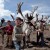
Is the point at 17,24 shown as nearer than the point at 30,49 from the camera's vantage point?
Yes

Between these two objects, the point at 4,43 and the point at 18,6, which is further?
the point at 18,6

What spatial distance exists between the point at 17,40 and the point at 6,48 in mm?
5114

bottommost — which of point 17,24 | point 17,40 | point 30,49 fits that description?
point 30,49

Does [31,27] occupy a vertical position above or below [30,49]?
above

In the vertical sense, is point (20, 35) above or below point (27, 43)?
above

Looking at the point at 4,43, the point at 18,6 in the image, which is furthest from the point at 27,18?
the point at 18,6

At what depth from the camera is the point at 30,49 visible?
46.1ft

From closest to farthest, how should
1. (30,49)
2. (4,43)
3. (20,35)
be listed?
(20,35) → (30,49) → (4,43)

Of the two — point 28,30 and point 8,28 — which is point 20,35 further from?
point 28,30

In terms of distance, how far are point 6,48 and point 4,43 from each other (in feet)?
3.36

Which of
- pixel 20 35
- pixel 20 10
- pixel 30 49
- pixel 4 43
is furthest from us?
pixel 20 10

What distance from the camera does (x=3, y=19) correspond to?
16.3 m

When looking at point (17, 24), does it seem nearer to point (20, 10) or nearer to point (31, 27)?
point (31, 27)

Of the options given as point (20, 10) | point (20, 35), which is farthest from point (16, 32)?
point (20, 10)
